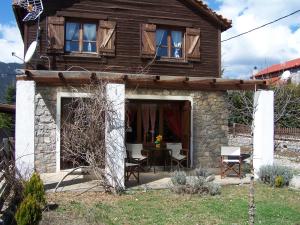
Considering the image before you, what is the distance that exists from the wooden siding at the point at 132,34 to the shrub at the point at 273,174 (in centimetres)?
451

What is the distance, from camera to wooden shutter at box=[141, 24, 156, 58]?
A: 13641mm

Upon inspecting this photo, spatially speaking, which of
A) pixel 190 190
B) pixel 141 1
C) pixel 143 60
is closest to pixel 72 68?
pixel 143 60

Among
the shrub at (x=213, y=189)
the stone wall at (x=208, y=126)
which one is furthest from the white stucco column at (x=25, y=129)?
the stone wall at (x=208, y=126)

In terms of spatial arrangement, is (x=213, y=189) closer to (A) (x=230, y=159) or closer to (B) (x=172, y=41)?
(A) (x=230, y=159)

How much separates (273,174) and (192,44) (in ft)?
17.7

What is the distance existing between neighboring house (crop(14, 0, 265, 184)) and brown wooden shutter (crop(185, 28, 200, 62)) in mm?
33

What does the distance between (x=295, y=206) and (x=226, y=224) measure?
2194mm

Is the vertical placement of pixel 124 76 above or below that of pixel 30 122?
above

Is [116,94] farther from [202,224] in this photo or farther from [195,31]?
[195,31]

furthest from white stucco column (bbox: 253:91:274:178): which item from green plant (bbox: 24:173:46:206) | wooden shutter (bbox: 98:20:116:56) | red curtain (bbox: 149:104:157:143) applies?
green plant (bbox: 24:173:46:206)

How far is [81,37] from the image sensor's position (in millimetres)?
13211

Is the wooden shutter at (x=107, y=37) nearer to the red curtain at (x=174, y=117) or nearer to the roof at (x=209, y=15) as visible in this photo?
the red curtain at (x=174, y=117)

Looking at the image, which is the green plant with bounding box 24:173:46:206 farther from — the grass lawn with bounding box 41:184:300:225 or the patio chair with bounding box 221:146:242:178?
the patio chair with bounding box 221:146:242:178

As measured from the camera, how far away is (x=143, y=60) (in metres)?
13.7
